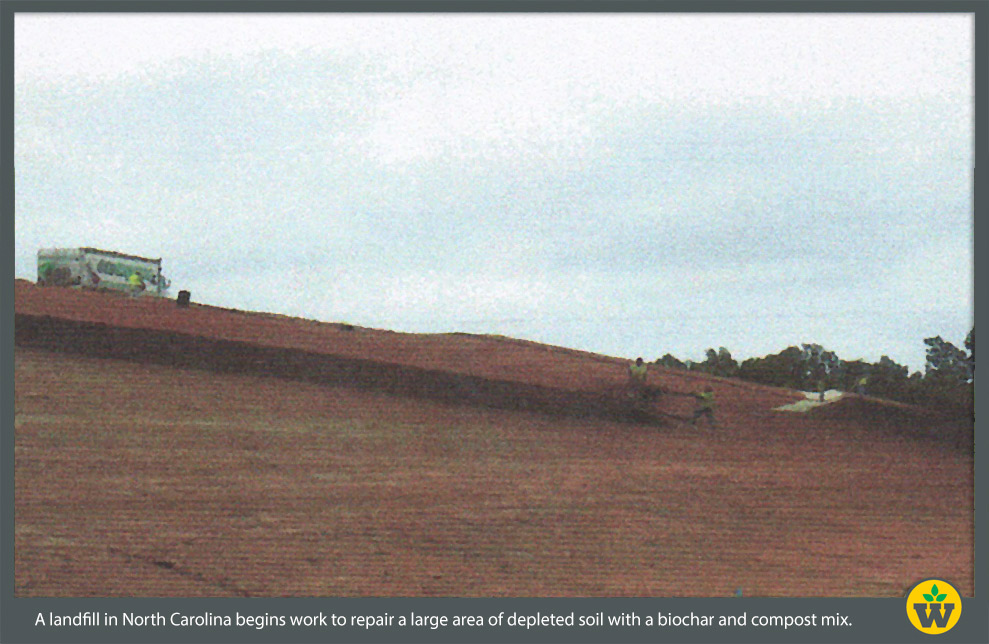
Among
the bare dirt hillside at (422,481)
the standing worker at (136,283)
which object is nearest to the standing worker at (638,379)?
the bare dirt hillside at (422,481)

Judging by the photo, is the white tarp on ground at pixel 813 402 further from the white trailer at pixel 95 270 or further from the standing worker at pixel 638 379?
the white trailer at pixel 95 270

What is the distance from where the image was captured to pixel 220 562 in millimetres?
7621

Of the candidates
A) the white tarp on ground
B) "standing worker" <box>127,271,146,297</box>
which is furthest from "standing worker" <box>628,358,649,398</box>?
"standing worker" <box>127,271,146,297</box>

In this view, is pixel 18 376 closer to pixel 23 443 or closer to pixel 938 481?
pixel 23 443

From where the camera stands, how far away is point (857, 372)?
81.1 ft

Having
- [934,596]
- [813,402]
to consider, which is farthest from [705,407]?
[934,596]

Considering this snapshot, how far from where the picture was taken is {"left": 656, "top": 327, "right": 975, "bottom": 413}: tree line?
20.8 meters

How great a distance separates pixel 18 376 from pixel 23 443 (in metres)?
2.49

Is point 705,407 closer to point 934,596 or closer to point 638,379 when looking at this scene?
point 638,379

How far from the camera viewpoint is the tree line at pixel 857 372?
20.8 m

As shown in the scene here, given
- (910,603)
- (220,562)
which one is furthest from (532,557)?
(910,603)

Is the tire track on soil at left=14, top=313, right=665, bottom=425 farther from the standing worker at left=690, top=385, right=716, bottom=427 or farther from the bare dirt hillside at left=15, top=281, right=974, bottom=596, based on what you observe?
the standing worker at left=690, top=385, right=716, bottom=427

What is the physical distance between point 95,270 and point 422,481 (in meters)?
14.9

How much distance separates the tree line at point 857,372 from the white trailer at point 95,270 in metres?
13.1
